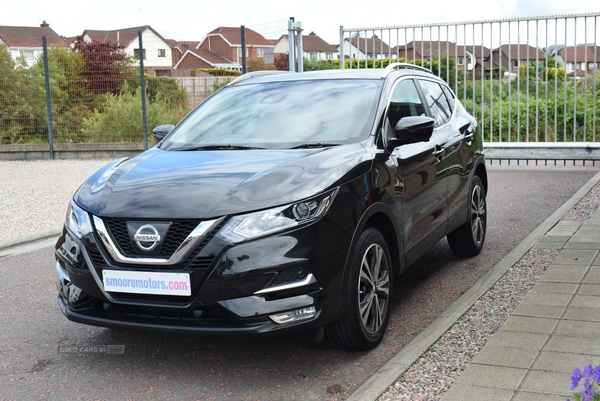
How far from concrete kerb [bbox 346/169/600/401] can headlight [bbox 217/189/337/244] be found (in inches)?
34.7

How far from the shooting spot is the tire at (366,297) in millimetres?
4070

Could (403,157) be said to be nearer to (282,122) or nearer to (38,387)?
(282,122)

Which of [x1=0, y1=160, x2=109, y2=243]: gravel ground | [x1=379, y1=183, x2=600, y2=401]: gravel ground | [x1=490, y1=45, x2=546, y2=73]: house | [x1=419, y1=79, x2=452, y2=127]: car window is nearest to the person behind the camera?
[x1=379, y1=183, x2=600, y2=401]: gravel ground

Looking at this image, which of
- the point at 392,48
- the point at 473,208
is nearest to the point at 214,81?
the point at 392,48

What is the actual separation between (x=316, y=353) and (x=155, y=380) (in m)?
0.95

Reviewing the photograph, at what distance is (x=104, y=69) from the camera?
53.3ft

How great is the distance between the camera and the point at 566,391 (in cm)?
339

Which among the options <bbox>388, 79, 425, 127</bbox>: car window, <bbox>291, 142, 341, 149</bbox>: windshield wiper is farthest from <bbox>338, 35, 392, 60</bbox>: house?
<bbox>291, 142, 341, 149</bbox>: windshield wiper

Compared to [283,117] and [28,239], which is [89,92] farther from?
[283,117]

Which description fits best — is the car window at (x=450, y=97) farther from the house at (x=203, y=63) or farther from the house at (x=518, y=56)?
the house at (x=203, y=63)

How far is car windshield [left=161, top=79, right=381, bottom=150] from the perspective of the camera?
15.8 ft

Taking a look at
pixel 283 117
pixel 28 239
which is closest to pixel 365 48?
pixel 28 239

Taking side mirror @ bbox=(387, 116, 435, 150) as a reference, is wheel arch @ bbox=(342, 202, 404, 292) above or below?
below

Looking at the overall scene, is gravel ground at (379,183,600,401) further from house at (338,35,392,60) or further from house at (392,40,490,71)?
house at (338,35,392,60)
